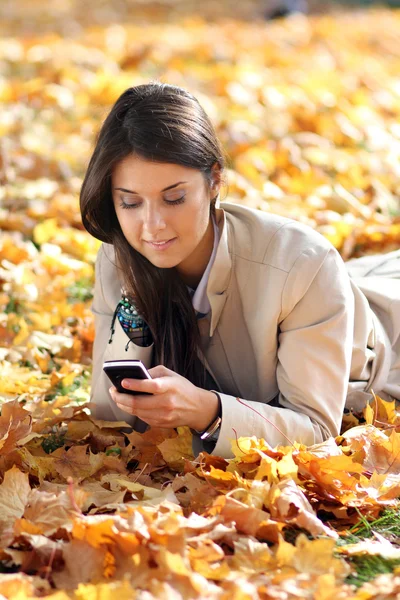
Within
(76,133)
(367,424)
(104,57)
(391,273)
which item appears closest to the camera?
(367,424)

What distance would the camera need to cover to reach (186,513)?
2.11 metres

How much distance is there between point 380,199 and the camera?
4.77 metres

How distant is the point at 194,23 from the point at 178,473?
9.44 metres

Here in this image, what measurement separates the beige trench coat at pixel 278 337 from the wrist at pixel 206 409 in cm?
3

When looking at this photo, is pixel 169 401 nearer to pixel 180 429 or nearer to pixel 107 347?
pixel 180 429

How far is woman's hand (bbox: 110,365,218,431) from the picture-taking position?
2256 mm

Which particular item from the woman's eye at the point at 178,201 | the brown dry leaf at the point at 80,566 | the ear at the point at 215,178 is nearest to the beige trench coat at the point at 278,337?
the ear at the point at 215,178

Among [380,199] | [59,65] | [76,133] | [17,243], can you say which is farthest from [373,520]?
[59,65]

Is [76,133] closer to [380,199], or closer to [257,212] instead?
[380,199]

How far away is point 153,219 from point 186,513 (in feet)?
2.44

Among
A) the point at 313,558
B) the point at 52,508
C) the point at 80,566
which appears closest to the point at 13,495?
the point at 52,508

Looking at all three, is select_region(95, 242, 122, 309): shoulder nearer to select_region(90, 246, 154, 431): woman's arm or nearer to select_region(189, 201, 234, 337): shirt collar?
select_region(90, 246, 154, 431): woman's arm

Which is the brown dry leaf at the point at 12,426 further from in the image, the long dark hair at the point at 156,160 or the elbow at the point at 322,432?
the elbow at the point at 322,432

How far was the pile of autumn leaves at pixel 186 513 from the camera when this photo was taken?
69.4 inches
